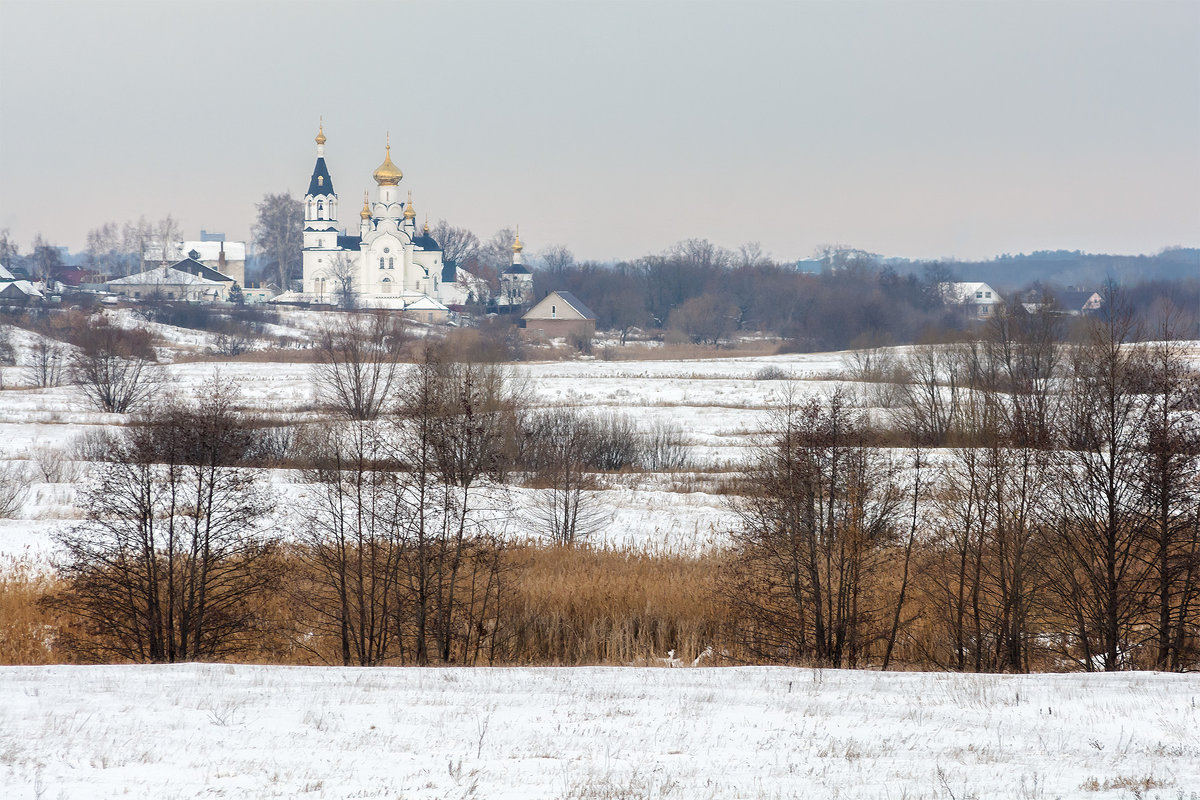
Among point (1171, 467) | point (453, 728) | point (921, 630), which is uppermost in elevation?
point (1171, 467)

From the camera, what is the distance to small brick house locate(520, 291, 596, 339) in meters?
93.5

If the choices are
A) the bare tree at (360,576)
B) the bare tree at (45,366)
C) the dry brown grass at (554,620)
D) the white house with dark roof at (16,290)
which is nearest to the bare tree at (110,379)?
the bare tree at (45,366)

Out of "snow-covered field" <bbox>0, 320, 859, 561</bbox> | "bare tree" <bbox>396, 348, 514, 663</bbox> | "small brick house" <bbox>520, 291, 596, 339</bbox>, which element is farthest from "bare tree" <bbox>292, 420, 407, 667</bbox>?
"small brick house" <bbox>520, 291, 596, 339</bbox>

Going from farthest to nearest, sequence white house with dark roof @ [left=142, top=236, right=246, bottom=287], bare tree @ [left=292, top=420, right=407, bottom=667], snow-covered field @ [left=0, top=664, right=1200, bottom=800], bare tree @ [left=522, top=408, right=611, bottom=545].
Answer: white house with dark roof @ [left=142, top=236, right=246, bottom=287]
bare tree @ [left=522, top=408, right=611, bottom=545]
bare tree @ [left=292, top=420, right=407, bottom=667]
snow-covered field @ [left=0, top=664, right=1200, bottom=800]

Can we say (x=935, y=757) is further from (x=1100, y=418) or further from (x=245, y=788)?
(x=1100, y=418)

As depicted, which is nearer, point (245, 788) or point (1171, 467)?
point (245, 788)

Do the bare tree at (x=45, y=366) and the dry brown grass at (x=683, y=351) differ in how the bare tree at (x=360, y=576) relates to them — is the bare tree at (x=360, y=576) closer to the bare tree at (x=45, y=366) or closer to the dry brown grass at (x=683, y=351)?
the bare tree at (x=45, y=366)

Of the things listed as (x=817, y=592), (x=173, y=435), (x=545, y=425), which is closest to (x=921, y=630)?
(x=817, y=592)

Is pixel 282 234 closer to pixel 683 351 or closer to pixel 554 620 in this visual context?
pixel 683 351

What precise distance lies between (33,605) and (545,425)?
57.5ft

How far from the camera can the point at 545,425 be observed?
31219 millimetres

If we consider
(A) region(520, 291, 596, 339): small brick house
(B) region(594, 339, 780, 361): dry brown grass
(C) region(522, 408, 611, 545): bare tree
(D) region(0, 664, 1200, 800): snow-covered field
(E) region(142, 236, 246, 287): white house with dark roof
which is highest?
(E) region(142, 236, 246, 287): white house with dark roof

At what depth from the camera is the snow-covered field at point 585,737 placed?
5844mm

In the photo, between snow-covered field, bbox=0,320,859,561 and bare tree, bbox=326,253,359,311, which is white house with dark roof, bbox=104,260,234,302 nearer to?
bare tree, bbox=326,253,359,311
